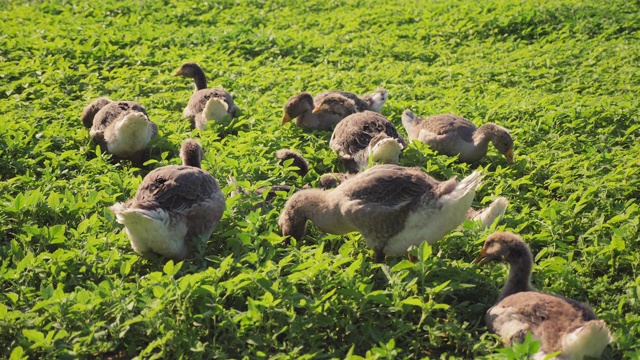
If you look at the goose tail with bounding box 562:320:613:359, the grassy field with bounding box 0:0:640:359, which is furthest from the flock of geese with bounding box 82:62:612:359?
the grassy field with bounding box 0:0:640:359

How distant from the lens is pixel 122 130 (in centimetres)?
816

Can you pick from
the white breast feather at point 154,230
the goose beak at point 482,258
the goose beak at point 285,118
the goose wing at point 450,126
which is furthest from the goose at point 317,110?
the goose beak at point 482,258

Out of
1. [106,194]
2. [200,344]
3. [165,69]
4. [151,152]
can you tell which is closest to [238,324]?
[200,344]

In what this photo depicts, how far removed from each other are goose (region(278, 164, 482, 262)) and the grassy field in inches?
10.4

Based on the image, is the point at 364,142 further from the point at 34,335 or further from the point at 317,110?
the point at 34,335

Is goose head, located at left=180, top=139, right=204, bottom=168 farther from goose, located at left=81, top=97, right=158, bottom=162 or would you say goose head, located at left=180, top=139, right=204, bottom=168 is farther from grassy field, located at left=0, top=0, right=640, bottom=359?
goose, located at left=81, top=97, right=158, bottom=162

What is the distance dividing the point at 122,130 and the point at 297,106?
2.44 metres

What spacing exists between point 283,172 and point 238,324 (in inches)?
118

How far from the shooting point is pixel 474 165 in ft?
28.8

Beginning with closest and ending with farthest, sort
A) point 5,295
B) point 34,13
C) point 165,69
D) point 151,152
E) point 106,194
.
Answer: point 5,295 < point 106,194 < point 151,152 < point 165,69 < point 34,13

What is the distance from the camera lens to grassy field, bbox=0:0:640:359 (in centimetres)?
494

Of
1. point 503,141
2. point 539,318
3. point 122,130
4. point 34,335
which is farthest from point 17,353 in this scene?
point 503,141

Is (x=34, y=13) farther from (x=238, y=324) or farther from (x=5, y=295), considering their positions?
(x=238, y=324)

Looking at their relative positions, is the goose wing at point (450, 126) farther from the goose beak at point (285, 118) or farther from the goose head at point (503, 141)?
the goose beak at point (285, 118)
